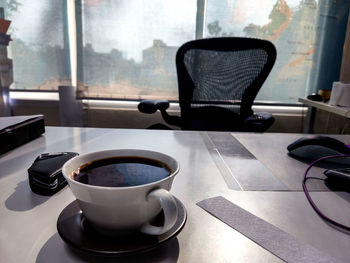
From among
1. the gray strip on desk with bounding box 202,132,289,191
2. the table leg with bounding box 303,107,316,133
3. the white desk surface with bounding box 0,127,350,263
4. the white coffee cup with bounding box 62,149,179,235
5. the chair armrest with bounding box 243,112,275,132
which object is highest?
the white coffee cup with bounding box 62,149,179,235

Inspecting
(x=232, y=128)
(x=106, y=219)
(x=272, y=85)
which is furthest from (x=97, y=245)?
(x=272, y=85)

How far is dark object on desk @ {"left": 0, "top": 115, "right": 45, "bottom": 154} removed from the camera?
21.3 inches

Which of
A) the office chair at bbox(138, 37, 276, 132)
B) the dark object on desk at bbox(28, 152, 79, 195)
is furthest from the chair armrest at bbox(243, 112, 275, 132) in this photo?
the dark object on desk at bbox(28, 152, 79, 195)

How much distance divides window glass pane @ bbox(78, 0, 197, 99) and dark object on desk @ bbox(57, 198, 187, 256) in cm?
166

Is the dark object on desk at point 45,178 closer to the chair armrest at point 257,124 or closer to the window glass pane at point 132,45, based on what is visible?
the chair armrest at point 257,124

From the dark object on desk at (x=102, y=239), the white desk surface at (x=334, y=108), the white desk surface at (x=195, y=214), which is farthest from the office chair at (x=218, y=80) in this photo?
the dark object on desk at (x=102, y=239)

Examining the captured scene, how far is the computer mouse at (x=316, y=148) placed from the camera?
0.57m

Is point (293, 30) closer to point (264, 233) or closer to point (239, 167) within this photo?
point (239, 167)

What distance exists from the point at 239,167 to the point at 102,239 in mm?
340

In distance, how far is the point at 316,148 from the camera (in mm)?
584

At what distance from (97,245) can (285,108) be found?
1995 millimetres

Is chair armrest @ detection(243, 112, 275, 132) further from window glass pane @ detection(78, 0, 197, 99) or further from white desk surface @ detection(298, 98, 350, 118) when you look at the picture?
window glass pane @ detection(78, 0, 197, 99)

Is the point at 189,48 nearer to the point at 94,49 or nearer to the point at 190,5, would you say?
the point at 190,5

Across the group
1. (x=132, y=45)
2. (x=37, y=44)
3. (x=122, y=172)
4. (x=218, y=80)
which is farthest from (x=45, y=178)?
(x=37, y=44)
